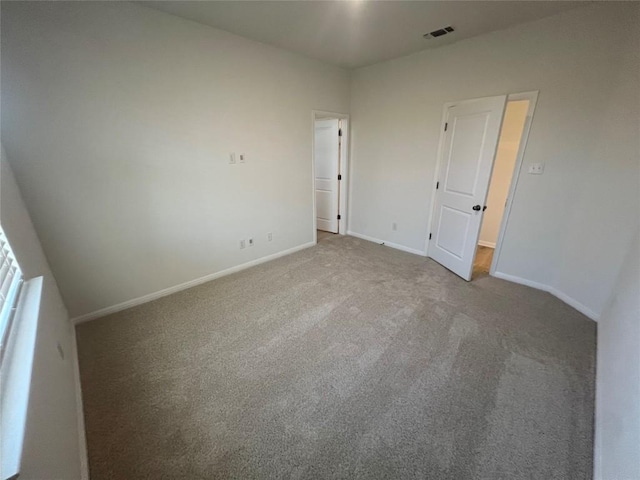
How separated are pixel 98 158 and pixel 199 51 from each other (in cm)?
139

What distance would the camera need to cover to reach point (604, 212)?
227cm

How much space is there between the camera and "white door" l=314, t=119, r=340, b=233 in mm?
4438

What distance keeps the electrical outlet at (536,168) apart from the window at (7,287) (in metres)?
3.98

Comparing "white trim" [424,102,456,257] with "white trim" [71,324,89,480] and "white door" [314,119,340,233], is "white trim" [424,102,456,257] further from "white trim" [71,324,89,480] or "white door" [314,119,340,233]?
"white trim" [71,324,89,480]

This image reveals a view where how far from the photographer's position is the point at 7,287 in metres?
1.25

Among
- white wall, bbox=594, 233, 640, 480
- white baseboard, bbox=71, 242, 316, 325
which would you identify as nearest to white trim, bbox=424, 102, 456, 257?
white wall, bbox=594, 233, 640, 480

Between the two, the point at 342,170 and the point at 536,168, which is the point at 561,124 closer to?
the point at 536,168

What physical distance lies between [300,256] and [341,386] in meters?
2.27

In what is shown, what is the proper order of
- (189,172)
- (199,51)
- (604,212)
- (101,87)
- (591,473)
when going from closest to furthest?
1. (591,473)
2. (101,87)
3. (604,212)
4. (199,51)
5. (189,172)

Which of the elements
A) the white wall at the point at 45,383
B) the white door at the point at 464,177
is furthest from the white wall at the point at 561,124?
the white wall at the point at 45,383

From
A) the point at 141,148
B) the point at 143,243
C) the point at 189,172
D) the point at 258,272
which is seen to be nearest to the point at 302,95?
the point at 189,172

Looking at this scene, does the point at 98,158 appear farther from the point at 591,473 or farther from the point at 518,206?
the point at 518,206

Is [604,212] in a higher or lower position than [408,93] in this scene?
lower

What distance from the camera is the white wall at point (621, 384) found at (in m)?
1.08
